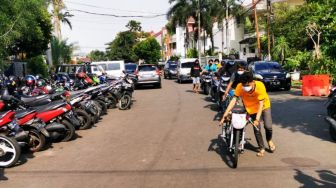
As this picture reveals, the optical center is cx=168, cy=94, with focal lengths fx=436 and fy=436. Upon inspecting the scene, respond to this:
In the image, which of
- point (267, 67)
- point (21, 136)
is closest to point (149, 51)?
point (267, 67)

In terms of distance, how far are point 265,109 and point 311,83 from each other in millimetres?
11069

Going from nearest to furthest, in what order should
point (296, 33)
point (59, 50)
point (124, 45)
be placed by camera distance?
1. point (296, 33)
2. point (59, 50)
3. point (124, 45)

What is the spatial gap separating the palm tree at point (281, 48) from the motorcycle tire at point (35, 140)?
25911 mm

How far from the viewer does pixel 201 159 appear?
Answer: 7848mm

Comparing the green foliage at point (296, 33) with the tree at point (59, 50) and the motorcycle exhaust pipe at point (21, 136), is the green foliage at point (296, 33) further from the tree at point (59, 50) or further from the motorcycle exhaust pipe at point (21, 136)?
the tree at point (59, 50)

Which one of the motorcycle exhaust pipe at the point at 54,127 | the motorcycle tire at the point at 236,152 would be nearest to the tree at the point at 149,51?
the motorcycle exhaust pipe at the point at 54,127

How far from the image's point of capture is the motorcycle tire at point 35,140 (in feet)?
29.3

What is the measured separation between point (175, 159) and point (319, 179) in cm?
258

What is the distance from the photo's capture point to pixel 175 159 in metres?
7.90

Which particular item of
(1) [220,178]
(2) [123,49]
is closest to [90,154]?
(1) [220,178]

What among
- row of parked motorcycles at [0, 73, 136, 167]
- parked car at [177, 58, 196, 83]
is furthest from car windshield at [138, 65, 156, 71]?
row of parked motorcycles at [0, 73, 136, 167]

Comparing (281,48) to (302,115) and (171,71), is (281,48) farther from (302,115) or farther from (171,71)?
(302,115)

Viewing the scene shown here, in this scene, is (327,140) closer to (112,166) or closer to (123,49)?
(112,166)

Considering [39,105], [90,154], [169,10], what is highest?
[169,10]
